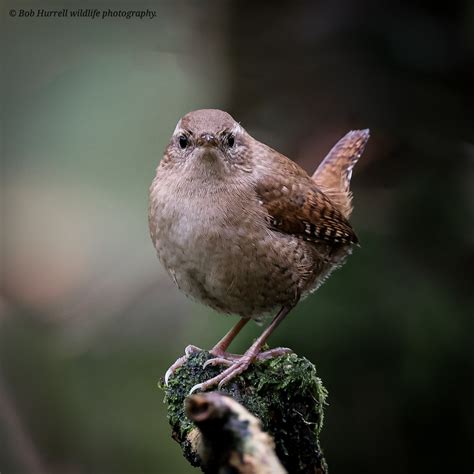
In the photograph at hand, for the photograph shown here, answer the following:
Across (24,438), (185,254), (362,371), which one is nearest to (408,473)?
(362,371)

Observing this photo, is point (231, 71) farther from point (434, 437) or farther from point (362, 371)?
point (434, 437)

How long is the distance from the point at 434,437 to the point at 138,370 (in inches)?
72.6

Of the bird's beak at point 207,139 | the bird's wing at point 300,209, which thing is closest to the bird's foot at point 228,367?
the bird's wing at point 300,209

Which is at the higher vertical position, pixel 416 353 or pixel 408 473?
pixel 416 353

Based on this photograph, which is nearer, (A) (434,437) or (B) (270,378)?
(B) (270,378)

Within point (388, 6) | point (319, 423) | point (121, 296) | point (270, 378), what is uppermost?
point (388, 6)

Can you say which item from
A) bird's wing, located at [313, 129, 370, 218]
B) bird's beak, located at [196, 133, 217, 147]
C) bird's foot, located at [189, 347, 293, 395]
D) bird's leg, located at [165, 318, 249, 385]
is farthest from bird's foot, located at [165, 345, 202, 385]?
bird's wing, located at [313, 129, 370, 218]

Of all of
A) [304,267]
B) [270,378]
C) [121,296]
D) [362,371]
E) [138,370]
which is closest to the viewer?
[270,378]

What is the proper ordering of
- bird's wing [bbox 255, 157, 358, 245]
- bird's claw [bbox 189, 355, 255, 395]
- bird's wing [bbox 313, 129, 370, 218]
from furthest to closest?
bird's wing [bbox 313, 129, 370, 218], bird's wing [bbox 255, 157, 358, 245], bird's claw [bbox 189, 355, 255, 395]

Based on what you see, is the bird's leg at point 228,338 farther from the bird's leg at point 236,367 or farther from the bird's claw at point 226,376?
the bird's claw at point 226,376

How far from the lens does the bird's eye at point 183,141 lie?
3.11m

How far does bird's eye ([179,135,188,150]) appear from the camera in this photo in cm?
311

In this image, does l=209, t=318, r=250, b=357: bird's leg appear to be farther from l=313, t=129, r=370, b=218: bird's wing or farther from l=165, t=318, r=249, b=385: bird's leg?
l=313, t=129, r=370, b=218: bird's wing

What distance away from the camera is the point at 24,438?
5.00 meters
